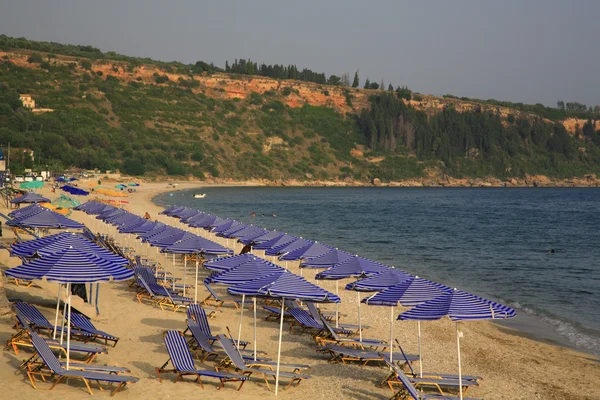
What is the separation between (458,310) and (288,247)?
8469mm

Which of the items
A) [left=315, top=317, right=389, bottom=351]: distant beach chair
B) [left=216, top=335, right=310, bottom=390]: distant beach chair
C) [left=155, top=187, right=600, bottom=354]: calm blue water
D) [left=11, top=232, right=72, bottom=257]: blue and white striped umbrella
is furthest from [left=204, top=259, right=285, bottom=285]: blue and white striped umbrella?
[left=155, top=187, right=600, bottom=354]: calm blue water

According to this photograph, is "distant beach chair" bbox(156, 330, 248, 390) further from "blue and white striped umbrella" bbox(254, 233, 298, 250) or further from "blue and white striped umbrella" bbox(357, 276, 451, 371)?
"blue and white striped umbrella" bbox(254, 233, 298, 250)

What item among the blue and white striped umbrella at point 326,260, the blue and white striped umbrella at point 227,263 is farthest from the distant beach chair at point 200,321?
the blue and white striped umbrella at point 326,260

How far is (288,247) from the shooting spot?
16734 millimetres

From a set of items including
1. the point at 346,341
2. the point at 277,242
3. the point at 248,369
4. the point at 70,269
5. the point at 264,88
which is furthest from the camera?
the point at 264,88

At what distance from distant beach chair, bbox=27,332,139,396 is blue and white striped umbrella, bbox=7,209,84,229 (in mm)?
7471

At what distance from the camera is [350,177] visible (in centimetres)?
12150

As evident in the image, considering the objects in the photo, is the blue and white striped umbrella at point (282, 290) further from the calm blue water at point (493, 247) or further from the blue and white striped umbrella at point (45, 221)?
the calm blue water at point (493, 247)

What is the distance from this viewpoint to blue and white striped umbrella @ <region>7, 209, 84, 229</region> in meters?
15.9

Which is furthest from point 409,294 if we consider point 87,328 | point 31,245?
point 31,245

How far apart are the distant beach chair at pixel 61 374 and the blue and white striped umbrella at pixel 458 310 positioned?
388cm

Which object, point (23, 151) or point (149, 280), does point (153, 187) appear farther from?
point (149, 280)

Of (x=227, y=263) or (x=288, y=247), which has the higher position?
(x=227, y=263)

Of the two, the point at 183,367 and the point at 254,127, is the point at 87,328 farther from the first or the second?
the point at 254,127
